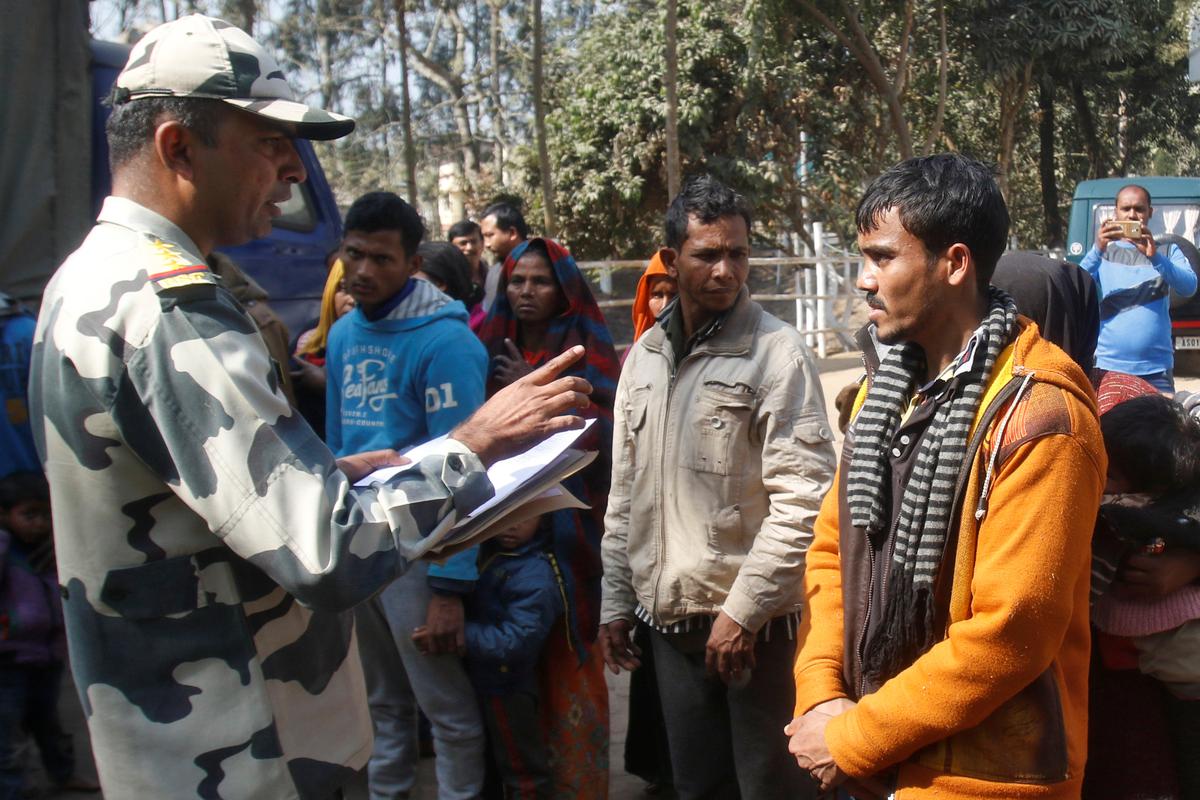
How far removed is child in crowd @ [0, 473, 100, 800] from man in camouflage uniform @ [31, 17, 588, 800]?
6.68 ft

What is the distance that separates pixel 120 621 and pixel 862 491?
46.2 inches

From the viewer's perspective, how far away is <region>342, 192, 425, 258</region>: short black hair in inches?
130

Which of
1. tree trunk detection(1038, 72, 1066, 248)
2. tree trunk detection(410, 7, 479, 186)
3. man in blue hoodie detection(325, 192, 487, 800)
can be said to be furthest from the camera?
tree trunk detection(410, 7, 479, 186)

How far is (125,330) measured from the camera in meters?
1.52

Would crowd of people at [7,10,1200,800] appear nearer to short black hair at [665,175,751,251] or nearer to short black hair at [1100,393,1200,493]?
short black hair at [1100,393,1200,493]

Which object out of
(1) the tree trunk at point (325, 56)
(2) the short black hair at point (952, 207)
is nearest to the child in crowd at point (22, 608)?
(2) the short black hair at point (952, 207)

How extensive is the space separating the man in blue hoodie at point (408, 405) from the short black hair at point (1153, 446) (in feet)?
5.38

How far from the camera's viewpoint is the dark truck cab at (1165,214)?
11680 mm

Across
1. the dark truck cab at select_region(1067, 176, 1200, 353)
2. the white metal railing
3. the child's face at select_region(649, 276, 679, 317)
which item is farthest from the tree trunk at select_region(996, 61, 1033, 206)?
the child's face at select_region(649, 276, 679, 317)

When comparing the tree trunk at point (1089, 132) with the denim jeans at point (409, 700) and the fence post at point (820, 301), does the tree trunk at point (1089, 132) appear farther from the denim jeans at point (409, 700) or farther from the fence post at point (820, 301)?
the denim jeans at point (409, 700)

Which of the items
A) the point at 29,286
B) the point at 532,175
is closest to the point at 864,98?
the point at 532,175

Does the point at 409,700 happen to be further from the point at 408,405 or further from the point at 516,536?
the point at 408,405

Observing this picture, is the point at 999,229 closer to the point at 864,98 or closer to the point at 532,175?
the point at 864,98

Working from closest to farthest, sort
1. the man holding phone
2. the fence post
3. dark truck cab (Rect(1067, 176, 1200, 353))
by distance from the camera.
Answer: the man holding phone < dark truck cab (Rect(1067, 176, 1200, 353)) < the fence post
